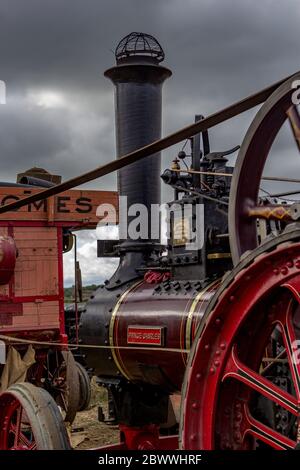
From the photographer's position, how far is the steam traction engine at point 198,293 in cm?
239

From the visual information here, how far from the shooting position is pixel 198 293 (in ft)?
12.2

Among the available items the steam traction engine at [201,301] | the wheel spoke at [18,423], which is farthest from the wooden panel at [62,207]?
the wheel spoke at [18,423]

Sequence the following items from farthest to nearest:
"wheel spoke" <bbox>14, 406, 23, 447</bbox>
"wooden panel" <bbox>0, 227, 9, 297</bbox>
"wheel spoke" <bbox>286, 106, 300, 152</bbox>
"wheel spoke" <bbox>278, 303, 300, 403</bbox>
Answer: "wooden panel" <bbox>0, 227, 9, 297</bbox>
"wheel spoke" <bbox>14, 406, 23, 447</bbox>
"wheel spoke" <bbox>286, 106, 300, 152</bbox>
"wheel spoke" <bbox>278, 303, 300, 403</bbox>

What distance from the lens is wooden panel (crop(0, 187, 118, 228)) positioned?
7.03m

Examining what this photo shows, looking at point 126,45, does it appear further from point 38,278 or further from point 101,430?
point 101,430

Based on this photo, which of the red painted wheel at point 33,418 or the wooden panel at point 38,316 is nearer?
the red painted wheel at point 33,418

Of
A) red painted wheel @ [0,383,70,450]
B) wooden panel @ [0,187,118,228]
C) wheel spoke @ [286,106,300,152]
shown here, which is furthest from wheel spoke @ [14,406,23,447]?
wooden panel @ [0,187,118,228]

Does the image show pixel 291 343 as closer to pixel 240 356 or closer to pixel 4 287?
pixel 240 356

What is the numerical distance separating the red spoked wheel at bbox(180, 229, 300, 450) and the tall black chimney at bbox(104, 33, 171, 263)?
212 cm

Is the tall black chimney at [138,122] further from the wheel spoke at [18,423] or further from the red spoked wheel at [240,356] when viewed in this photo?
the red spoked wheel at [240,356]

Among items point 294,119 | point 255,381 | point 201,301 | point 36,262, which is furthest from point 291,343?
point 36,262

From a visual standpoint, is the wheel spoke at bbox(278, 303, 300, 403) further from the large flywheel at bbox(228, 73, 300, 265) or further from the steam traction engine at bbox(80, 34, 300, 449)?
the large flywheel at bbox(228, 73, 300, 265)

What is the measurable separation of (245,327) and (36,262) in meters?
4.83
